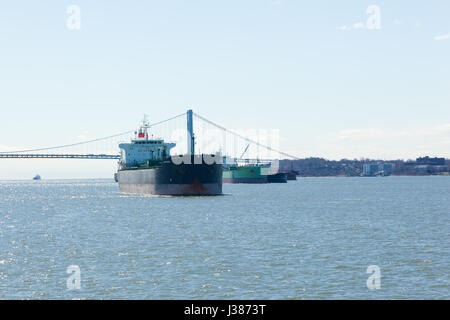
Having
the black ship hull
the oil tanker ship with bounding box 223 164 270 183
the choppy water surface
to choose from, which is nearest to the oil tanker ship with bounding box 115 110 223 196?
the black ship hull

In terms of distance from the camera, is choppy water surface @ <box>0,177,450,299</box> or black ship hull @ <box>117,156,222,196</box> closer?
choppy water surface @ <box>0,177,450,299</box>

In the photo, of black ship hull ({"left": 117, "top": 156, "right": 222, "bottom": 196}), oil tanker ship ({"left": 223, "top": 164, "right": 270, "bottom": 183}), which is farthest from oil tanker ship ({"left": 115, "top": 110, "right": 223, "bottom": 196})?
oil tanker ship ({"left": 223, "top": 164, "right": 270, "bottom": 183})

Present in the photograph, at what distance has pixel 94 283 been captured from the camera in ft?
66.8

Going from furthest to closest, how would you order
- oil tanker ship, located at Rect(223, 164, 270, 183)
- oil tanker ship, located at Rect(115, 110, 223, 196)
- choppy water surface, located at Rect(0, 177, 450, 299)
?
oil tanker ship, located at Rect(223, 164, 270, 183) → oil tanker ship, located at Rect(115, 110, 223, 196) → choppy water surface, located at Rect(0, 177, 450, 299)

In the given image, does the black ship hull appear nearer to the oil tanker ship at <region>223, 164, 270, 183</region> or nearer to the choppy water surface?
the choppy water surface

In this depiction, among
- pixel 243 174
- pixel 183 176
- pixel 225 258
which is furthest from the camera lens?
pixel 243 174

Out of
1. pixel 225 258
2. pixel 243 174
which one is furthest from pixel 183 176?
pixel 243 174

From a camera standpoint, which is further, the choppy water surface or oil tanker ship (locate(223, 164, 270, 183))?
oil tanker ship (locate(223, 164, 270, 183))

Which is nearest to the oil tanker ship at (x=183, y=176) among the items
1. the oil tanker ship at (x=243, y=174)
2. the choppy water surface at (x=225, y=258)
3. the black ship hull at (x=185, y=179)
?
the black ship hull at (x=185, y=179)

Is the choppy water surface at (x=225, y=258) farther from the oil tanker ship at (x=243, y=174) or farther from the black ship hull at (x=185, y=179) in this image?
the oil tanker ship at (x=243, y=174)

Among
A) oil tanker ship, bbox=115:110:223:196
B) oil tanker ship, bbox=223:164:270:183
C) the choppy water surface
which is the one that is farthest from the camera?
oil tanker ship, bbox=223:164:270:183

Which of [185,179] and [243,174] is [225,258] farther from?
[243,174]

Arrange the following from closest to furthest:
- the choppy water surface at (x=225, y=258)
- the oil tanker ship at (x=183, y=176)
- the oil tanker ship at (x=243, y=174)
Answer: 1. the choppy water surface at (x=225, y=258)
2. the oil tanker ship at (x=183, y=176)
3. the oil tanker ship at (x=243, y=174)

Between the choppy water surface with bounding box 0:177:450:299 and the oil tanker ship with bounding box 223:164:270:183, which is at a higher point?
the oil tanker ship with bounding box 223:164:270:183
